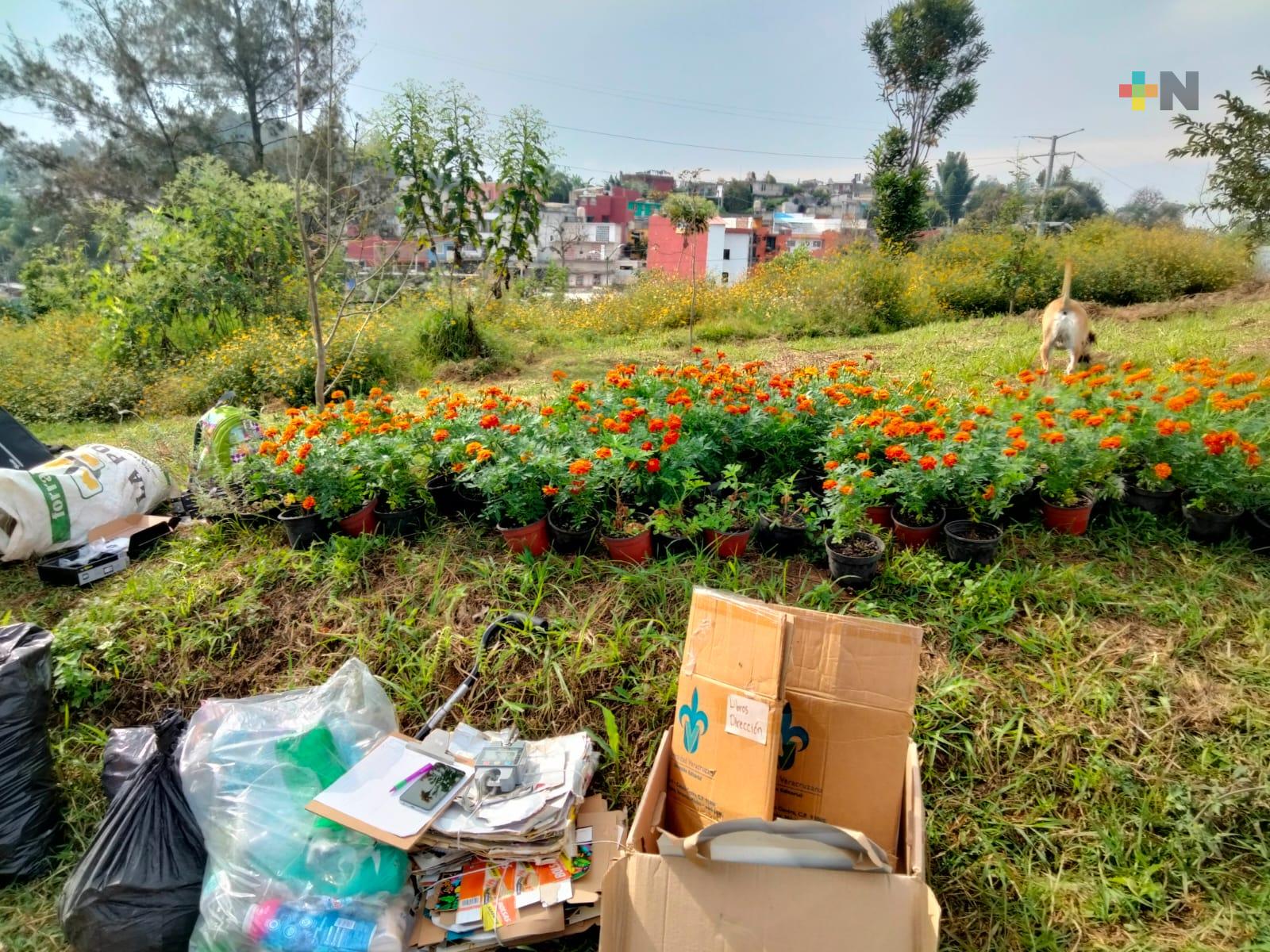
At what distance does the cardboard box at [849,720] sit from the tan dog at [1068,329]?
3789 millimetres

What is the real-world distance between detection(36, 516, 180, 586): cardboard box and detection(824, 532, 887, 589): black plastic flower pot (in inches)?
116

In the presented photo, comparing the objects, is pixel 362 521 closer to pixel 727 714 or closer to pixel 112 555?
pixel 112 555

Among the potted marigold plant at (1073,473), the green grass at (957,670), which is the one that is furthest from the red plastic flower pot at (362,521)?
the potted marigold plant at (1073,473)

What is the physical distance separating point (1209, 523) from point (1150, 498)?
20 cm

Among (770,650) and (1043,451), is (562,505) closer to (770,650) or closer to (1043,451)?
(770,650)

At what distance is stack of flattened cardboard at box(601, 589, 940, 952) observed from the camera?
1163 millimetres

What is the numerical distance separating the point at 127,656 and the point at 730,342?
7.69 m

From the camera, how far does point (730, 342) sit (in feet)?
29.2

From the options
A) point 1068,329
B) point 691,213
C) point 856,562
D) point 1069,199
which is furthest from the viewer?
point 1069,199

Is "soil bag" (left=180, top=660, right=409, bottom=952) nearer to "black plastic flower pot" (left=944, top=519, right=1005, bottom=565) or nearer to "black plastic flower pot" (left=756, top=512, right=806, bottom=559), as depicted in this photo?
"black plastic flower pot" (left=756, top=512, right=806, bottom=559)

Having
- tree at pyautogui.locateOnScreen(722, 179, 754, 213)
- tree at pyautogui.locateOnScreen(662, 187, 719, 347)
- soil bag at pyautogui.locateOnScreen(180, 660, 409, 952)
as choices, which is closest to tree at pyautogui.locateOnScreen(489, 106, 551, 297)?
tree at pyautogui.locateOnScreen(662, 187, 719, 347)

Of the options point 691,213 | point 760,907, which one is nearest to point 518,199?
point 691,213

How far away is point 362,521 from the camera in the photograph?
270 cm

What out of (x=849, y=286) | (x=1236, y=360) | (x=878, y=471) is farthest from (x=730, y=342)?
(x=878, y=471)
